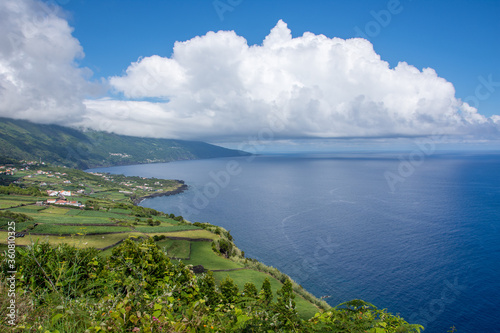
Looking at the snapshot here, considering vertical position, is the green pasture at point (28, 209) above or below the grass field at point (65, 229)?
below

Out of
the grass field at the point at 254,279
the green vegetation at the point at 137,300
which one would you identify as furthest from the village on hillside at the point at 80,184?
the green vegetation at the point at 137,300

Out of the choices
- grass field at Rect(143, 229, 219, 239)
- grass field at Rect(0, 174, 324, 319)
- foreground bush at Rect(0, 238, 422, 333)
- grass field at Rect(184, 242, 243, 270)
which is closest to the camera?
foreground bush at Rect(0, 238, 422, 333)

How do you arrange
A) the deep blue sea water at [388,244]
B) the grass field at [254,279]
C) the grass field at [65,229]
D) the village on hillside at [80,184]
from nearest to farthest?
1. the grass field at [254,279]
2. the deep blue sea water at [388,244]
3. the grass field at [65,229]
4. the village on hillside at [80,184]

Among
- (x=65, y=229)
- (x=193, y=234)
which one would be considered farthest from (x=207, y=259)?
Answer: (x=65, y=229)

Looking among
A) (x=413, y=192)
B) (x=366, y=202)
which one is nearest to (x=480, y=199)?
(x=413, y=192)

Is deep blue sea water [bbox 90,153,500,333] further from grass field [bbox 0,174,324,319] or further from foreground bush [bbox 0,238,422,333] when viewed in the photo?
foreground bush [bbox 0,238,422,333]

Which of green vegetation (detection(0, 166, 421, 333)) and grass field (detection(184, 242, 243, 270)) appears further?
grass field (detection(184, 242, 243, 270))

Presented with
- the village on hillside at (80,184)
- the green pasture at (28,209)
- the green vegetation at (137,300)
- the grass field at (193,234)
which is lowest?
the village on hillside at (80,184)

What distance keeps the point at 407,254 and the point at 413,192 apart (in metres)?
83.4

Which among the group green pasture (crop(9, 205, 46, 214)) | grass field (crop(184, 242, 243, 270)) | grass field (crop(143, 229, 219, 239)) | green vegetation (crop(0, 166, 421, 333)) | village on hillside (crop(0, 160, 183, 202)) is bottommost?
village on hillside (crop(0, 160, 183, 202))

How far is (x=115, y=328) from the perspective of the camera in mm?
3484

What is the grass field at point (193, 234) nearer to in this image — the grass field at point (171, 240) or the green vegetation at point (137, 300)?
the grass field at point (171, 240)

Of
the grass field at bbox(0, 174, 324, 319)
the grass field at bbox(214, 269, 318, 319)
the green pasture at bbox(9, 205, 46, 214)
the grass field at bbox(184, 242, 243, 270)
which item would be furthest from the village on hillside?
the grass field at bbox(214, 269, 318, 319)

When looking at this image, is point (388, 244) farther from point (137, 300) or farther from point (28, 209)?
point (28, 209)
